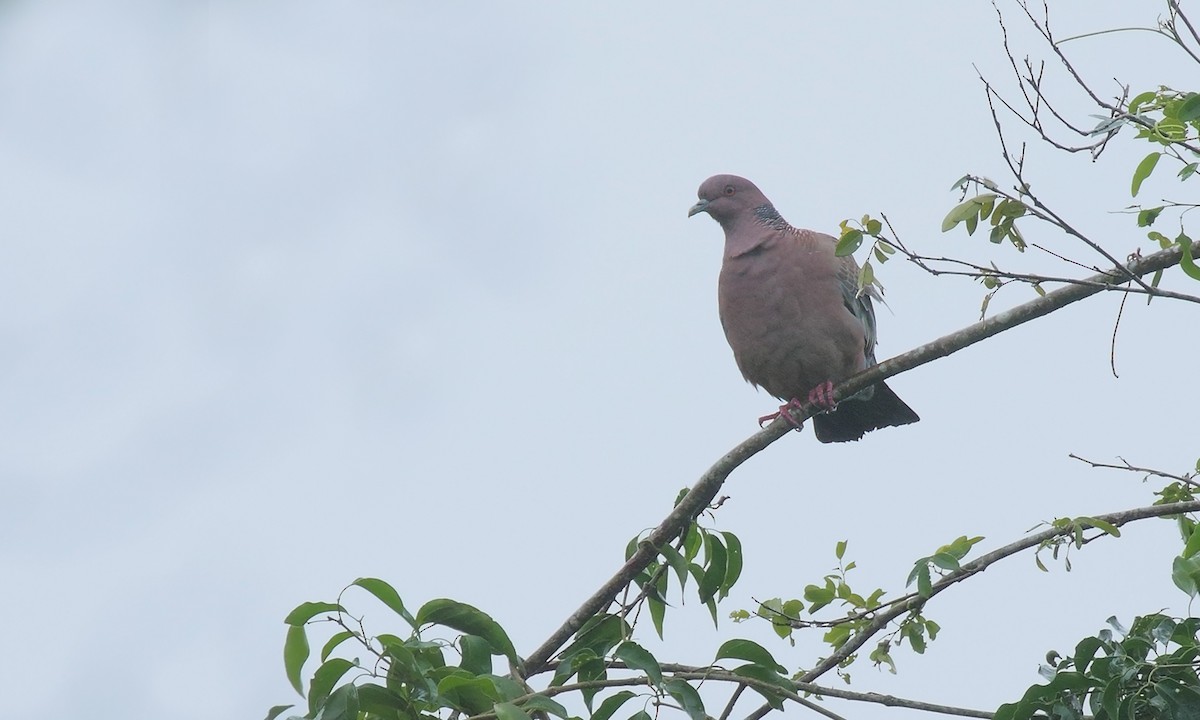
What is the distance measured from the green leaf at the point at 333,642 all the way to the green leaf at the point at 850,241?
160cm

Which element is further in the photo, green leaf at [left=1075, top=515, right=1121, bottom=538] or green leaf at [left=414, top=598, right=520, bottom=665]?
green leaf at [left=1075, top=515, right=1121, bottom=538]

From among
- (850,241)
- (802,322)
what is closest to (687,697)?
(850,241)

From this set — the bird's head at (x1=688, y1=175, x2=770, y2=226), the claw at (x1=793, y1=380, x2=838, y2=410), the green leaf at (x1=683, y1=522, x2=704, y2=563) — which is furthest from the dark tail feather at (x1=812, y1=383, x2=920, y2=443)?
the green leaf at (x1=683, y1=522, x2=704, y2=563)

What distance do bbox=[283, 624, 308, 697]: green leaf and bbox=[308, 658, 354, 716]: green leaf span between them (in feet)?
0.19

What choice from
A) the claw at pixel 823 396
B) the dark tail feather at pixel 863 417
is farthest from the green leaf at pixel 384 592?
the dark tail feather at pixel 863 417

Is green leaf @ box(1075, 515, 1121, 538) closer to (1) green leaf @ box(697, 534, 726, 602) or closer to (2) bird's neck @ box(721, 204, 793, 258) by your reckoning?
(1) green leaf @ box(697, 534, 726, 602)

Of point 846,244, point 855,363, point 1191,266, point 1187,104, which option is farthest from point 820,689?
point 855,363

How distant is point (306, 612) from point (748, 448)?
1.56 m

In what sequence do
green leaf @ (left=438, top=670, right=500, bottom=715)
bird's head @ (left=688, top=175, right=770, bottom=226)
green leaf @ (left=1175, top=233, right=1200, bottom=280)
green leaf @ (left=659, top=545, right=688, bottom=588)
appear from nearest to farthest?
green leaf @ (left=438, top=670, right=500, bottom=715), green leaf @ (left=1175, top=233, right=1200, bottom=280), green leaf @ (left=659, top=545, right=688, bottom=588), bird's head @ (left=688, top=175, right=770, bottom=226)

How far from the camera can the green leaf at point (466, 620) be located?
113 inches

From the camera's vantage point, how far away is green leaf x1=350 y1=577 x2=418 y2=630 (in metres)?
2.65

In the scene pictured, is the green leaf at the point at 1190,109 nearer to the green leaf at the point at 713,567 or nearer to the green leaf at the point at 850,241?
the green leaf at the point at 850,241

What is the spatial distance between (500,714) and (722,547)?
4.09 feet

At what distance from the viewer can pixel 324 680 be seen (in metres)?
2.61
